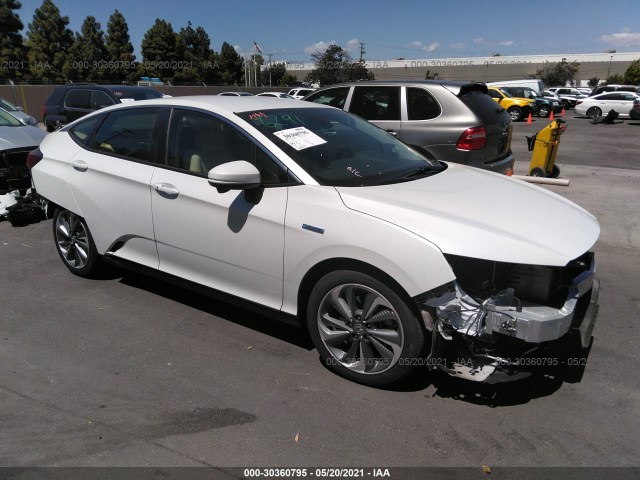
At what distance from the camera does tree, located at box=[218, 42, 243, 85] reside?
7094 cm

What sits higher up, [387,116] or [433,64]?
[433,64]

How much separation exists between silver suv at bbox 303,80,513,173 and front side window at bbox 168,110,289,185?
10.5ft

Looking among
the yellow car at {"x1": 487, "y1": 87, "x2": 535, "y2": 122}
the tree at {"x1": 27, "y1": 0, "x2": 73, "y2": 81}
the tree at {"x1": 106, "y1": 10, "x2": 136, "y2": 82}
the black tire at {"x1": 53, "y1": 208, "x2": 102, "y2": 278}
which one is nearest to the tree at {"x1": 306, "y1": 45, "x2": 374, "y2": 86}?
the tree at {"x1": 106, "y1": 10, "x2": 136, "y2": 82}

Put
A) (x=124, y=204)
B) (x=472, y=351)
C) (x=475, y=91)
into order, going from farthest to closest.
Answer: (x=475, y=91)
(x=124, y=204)
(x=472, y=351)

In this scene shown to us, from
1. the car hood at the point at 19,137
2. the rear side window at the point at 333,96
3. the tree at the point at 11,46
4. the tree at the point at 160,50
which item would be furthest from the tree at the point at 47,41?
the rear side window at the point at 333,96

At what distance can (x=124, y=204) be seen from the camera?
4078mm

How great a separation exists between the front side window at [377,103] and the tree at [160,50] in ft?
199

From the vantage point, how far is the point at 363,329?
305cm

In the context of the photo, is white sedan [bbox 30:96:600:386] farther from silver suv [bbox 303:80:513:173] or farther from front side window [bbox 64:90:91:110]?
front side window [bbox 64:90:91:110]

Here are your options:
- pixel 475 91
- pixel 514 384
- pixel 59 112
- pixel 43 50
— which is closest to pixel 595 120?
pixel 475 91

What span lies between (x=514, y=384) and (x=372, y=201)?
146 centimetres

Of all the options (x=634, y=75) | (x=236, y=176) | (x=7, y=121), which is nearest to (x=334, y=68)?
(x=634, y=75)

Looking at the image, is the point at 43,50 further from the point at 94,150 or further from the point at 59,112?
the point at 94,150

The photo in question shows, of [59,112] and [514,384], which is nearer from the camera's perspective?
[514,384]
